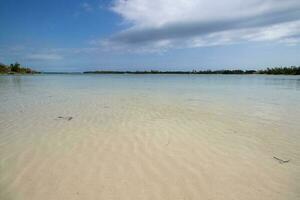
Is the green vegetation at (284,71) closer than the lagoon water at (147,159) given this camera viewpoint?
No

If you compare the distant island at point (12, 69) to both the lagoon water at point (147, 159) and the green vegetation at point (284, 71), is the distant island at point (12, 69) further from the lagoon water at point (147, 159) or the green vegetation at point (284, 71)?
the green vegetation at point (284, 71)

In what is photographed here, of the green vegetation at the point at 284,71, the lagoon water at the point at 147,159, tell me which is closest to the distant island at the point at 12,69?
the lagoon water at the point at 147,159

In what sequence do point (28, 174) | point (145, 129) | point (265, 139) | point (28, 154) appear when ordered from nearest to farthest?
point (28, 174), point (28, 154), point (265, 139), point (145, 129)

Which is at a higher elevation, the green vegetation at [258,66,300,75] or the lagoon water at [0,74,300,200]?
the green vegetation at [258,66,300,75]

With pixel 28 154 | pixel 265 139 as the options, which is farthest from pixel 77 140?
pixel 265 139

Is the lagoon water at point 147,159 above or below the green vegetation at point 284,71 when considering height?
below

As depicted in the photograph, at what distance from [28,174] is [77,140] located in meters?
1.56

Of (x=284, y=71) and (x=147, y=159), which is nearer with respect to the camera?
(x=147, y=159)

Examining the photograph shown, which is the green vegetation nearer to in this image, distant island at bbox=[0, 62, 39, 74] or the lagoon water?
the lagoon water

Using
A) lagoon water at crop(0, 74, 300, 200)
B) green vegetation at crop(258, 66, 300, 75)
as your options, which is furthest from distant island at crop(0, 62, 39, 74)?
green vegetation at crop(258, 66, 300, 75)

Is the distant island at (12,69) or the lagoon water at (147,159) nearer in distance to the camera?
the lagoon water at (147,159)

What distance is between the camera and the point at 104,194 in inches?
106

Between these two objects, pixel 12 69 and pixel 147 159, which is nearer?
pixel 147 159

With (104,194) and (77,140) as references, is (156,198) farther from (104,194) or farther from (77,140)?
(77,140)
